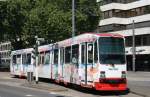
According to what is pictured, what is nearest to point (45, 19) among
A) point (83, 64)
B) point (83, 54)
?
point (83, 54)

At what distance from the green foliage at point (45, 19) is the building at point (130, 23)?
676 inches

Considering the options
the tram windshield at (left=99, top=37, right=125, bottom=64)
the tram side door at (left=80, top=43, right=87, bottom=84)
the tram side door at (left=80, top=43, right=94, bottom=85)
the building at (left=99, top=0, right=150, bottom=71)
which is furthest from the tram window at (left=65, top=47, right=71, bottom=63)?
the building at (left=99, top=0, right=150, bottom=71)

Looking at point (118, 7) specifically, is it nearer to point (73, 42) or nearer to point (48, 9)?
point (48, 9)

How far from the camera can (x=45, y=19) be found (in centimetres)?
5450

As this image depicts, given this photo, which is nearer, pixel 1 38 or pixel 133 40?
pixel 1 38

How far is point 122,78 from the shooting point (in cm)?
2408

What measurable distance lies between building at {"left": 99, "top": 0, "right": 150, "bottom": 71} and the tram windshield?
5457cm

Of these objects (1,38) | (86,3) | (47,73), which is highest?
(86,3)

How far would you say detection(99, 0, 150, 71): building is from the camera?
80.6 meters

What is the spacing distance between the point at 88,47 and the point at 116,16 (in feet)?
219

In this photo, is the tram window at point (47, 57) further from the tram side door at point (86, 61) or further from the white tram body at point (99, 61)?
the tram side door at point (86, 61)

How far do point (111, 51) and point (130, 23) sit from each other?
64.6 meters

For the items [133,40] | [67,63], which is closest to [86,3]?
[133,40]

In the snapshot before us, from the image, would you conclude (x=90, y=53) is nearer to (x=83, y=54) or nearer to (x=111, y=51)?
(x=83, y=54)
